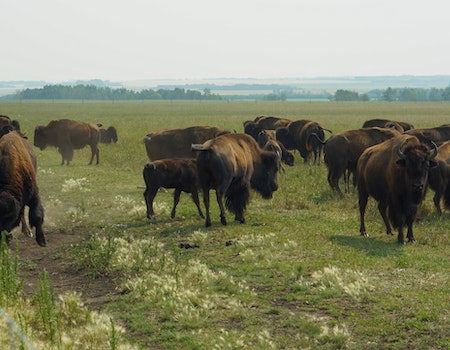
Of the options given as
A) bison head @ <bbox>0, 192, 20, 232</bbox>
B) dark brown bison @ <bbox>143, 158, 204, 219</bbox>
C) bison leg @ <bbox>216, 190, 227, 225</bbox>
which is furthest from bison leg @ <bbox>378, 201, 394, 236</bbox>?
bison head @ <bbox>0, 192, 20, 232</bbox>

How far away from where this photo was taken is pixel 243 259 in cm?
1045

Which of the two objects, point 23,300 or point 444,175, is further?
point 444,175

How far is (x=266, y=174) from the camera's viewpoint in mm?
15312

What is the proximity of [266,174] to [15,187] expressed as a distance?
6872 millimetres

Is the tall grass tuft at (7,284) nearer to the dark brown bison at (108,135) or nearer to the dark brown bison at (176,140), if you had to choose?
the dark brown bison at (176,140)

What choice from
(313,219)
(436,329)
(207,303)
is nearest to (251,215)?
(313,219)

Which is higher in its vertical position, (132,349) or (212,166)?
(212,166)

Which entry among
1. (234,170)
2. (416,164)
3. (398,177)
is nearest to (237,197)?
(234,170)

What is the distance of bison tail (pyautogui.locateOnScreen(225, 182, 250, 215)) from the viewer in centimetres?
1405

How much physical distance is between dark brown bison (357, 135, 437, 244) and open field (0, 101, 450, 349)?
0.49 metres

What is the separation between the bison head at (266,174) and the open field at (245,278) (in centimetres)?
53

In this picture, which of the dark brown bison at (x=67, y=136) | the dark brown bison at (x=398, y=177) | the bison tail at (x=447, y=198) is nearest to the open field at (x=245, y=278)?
the bison tail at (x=447, y=198)

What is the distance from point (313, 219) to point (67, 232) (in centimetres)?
509

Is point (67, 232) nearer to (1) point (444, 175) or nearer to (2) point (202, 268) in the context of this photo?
(2) point (202, 268)
